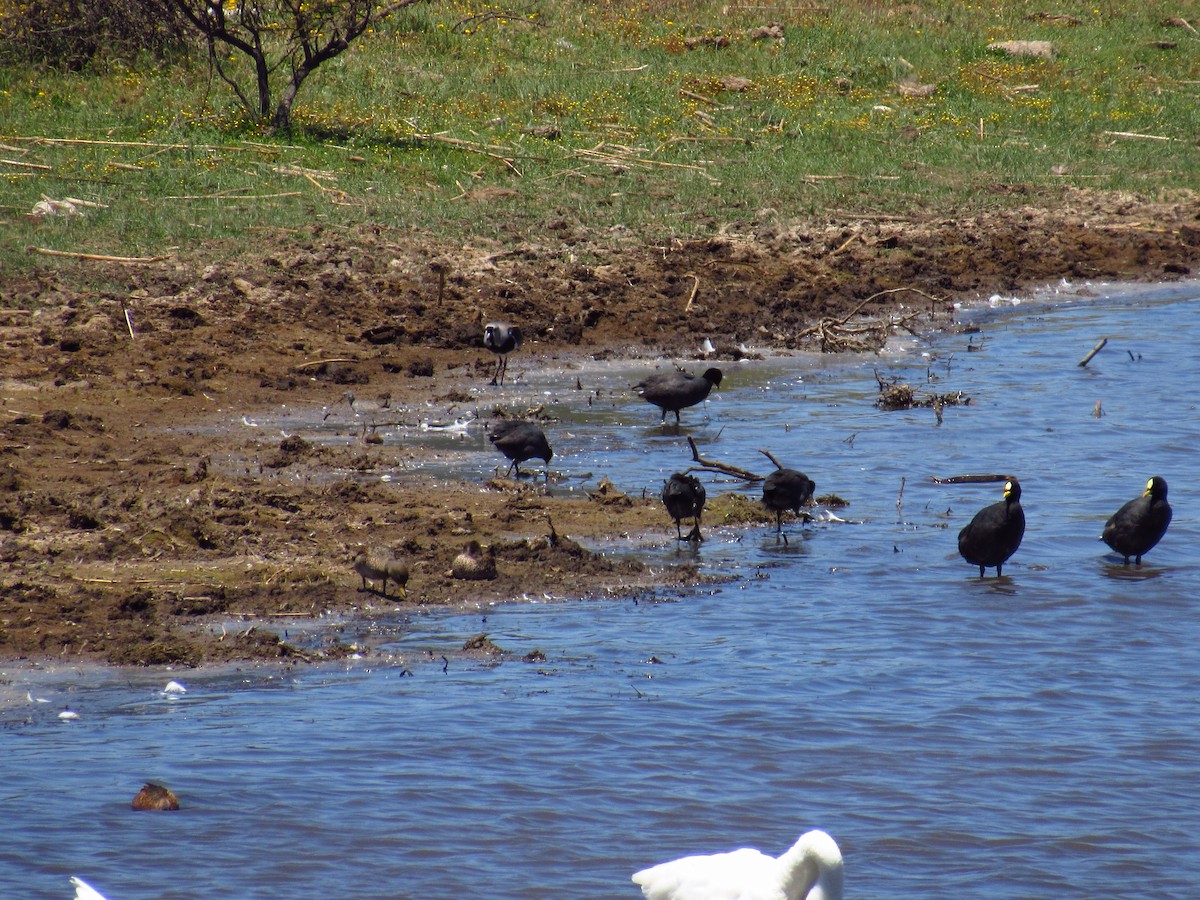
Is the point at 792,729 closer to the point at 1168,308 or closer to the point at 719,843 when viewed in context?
the point at 719,843

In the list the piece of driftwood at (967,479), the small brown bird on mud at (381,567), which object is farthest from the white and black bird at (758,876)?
the piece of driftwood at (967,479)

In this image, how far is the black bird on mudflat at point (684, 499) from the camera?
8.85 metres

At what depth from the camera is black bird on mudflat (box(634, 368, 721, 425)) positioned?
11.8 meters

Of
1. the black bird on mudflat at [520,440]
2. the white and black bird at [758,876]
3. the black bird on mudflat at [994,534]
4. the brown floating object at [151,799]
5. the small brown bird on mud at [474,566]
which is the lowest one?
the brown floating object at [151,799]

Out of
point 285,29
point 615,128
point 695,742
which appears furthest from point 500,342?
point 615,128

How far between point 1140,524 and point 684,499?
281cm

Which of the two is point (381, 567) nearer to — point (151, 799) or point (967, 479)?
point (151, 799)

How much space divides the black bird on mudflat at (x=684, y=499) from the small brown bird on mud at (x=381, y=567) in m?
1.87

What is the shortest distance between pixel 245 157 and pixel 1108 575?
12.0 m

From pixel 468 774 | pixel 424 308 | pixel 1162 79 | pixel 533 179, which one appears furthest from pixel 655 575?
pixel 1162 79

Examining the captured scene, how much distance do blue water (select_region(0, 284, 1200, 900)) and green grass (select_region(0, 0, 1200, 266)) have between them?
26.4 feet

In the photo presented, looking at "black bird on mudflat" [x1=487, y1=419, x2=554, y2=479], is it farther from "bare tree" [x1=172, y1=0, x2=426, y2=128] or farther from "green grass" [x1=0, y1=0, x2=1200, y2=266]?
"bare tree" [x1=172, y1=0, x2=426, y2=128]

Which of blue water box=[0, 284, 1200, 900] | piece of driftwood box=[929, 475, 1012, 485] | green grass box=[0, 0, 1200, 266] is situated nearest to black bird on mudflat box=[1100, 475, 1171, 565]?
blue water box=[0, 284, 1200, 900]

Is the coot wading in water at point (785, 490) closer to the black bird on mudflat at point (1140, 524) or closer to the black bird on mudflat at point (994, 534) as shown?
the black bird on mudflat at point (994, 534)
